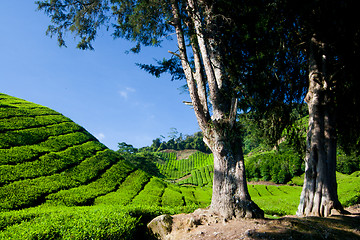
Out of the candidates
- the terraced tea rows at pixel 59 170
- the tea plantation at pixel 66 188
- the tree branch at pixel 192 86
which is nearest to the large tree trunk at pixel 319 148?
the tree branch at pixel 192 86

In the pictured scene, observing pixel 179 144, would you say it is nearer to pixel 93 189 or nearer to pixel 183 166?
pixel 183 166

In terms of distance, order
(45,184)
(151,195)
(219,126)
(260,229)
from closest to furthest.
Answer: (260,229)
(219,126)
(45,184)
(151,195)

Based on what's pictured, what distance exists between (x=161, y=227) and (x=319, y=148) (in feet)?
16.4

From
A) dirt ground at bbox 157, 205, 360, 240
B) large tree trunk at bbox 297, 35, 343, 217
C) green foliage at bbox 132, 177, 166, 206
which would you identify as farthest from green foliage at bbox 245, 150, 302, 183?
dirt ground at bbox 157, 205, 360, 240

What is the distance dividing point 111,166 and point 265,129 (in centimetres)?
1113

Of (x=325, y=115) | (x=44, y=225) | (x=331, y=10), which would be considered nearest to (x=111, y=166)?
(x=44, y=225)

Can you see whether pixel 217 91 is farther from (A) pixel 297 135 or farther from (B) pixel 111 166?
(B) pixel 111 166

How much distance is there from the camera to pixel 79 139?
15.5m

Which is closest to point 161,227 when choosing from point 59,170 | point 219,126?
point 219,126

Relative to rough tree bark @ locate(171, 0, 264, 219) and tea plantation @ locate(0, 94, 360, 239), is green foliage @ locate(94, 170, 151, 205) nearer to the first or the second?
tea plantation @ locate(0, 94, 360, 239)

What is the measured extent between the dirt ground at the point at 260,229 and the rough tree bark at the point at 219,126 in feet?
1.13

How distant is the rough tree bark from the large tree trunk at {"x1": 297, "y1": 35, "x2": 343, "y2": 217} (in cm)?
209

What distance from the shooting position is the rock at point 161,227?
14.4 ft

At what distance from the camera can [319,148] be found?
18.7ft
